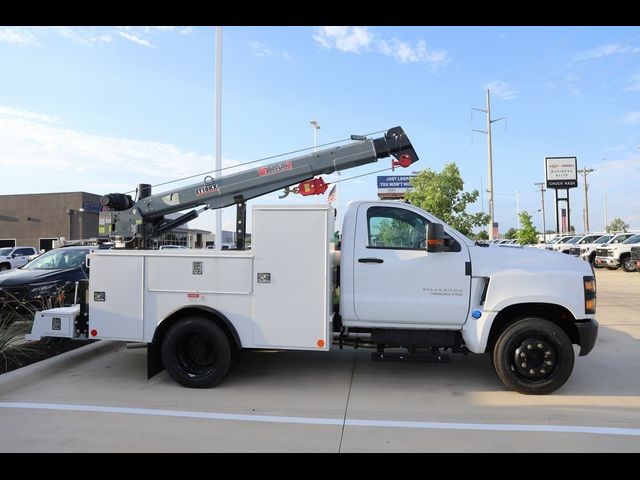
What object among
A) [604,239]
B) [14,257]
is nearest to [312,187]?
[14,257]

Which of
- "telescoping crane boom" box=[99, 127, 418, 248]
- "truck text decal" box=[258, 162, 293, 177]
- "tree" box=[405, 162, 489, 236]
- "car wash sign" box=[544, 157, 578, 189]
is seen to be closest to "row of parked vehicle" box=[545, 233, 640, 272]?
"tree" box=[405, 162, 489, 236]

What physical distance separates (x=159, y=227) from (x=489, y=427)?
16.7 ft

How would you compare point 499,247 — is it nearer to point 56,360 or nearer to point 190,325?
point 190,325

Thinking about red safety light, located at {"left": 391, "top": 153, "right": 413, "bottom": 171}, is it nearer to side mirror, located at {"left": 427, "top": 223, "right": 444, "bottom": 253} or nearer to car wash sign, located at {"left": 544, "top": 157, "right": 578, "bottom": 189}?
side mirror, located at {"left": 427, "top": 223, "right": 444, "bottom": 253}

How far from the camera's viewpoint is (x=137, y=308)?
5684 mm

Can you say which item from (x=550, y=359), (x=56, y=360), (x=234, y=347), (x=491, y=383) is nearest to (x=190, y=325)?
(x=234, y=347)

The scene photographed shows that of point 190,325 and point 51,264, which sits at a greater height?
point 51,264

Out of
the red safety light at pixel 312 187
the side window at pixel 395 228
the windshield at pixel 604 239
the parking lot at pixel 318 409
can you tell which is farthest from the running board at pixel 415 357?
the windshield at pixel 604 239

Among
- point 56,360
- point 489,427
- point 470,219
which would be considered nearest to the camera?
point 489,427

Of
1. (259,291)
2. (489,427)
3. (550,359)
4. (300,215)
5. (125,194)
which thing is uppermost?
(125,194)

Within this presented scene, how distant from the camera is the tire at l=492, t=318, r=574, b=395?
5.30 m

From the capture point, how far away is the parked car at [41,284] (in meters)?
8.66

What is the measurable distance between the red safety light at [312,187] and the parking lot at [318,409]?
7.96 ft

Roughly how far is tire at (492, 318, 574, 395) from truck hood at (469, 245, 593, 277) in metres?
0.61
